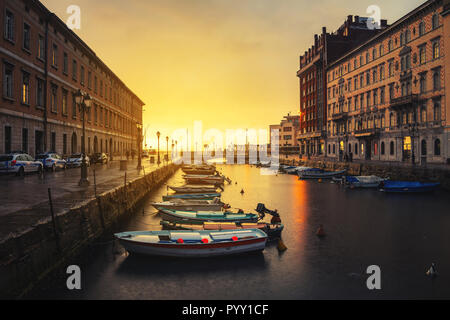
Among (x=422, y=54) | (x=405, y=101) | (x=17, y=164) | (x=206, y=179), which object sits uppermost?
(x=422, y=54)

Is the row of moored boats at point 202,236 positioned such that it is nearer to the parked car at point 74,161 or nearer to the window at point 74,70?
the parked car at point 74,161

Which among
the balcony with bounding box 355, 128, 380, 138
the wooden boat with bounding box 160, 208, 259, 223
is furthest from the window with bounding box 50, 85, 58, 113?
the balcony with bounding box 355, 128, 380, 138

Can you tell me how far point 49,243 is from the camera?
10.5 m

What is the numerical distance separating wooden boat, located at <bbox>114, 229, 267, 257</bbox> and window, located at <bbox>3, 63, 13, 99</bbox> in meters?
23.1

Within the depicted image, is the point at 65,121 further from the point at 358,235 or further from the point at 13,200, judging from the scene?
the point at 358,235

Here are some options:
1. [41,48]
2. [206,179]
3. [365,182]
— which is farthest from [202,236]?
[41,48]

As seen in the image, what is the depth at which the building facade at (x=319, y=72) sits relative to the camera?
255 ft

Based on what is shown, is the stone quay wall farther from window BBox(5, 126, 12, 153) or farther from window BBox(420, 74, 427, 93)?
window BBox(420, 74, 427, 93)

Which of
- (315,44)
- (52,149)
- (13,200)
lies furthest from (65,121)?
(315,44)

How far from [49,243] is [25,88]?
26.8 meters

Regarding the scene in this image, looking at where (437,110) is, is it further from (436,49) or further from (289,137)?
(289,137)

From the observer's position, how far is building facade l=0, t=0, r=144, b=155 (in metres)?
29.3

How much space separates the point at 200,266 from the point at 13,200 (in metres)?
9.41

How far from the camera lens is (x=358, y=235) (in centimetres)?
1705
